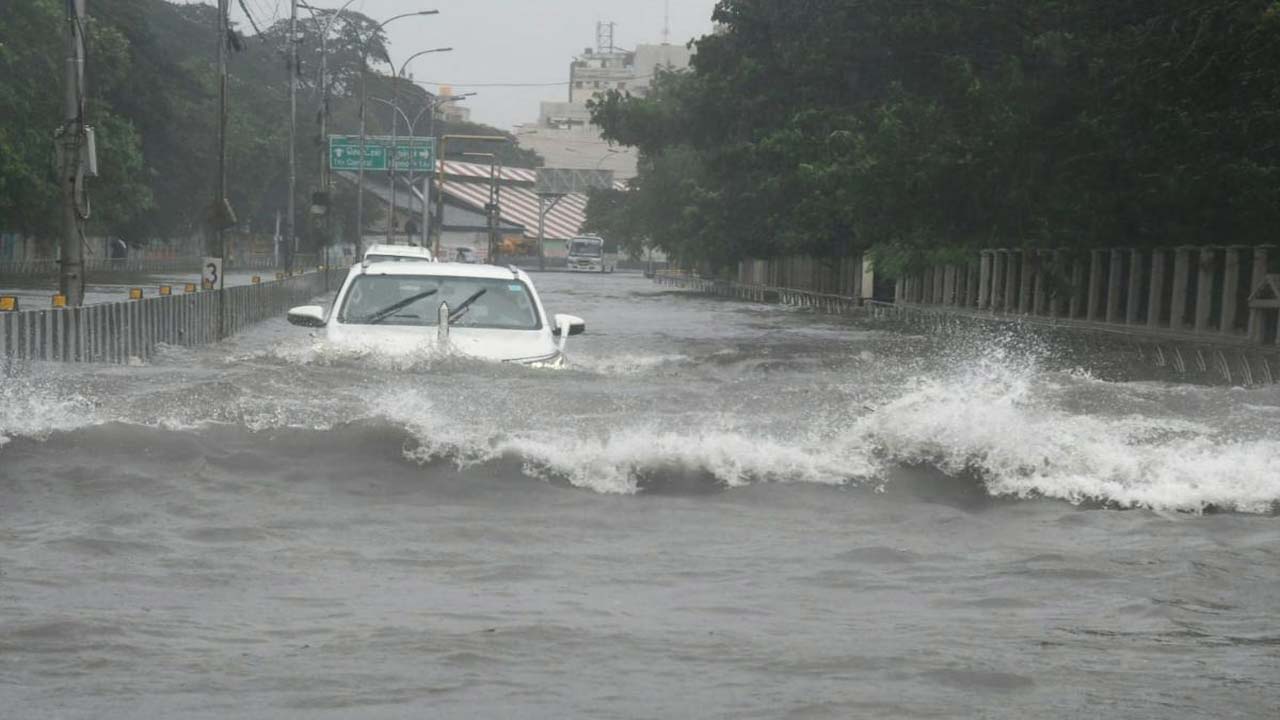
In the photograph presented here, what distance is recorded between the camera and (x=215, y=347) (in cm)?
2730

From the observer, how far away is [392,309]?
14391mm

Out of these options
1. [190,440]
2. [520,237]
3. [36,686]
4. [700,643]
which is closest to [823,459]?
[190,440]

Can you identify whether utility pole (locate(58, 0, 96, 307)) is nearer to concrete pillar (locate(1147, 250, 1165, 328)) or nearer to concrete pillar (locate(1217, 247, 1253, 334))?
concrete pillar (locate(1217, 247, 1253, 334))

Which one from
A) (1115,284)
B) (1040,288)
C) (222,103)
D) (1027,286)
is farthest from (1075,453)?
(1027,286)

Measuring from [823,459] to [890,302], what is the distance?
41346 mm

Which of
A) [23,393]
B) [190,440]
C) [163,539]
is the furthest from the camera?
[23,393]

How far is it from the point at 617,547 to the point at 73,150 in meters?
15.3

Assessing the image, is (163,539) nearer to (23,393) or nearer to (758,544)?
(758,544)

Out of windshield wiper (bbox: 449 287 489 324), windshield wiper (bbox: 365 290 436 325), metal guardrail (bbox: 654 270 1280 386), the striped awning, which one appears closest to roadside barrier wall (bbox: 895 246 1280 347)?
metal guardrail (bbox: 654 270 1280 386)

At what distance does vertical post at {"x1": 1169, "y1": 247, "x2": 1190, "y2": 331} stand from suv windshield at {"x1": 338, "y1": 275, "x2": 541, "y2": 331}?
619 inches

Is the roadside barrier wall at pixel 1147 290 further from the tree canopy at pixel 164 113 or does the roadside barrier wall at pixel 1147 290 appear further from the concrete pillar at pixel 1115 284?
the tree canopy at pixel 164 113

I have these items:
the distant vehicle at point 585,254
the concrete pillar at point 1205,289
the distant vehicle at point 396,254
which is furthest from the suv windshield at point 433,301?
the distant vehicle at point 585,254

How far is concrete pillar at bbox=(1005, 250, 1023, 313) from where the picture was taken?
39094 mm

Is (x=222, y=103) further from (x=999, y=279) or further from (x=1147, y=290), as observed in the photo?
(x=1147, y=290)
